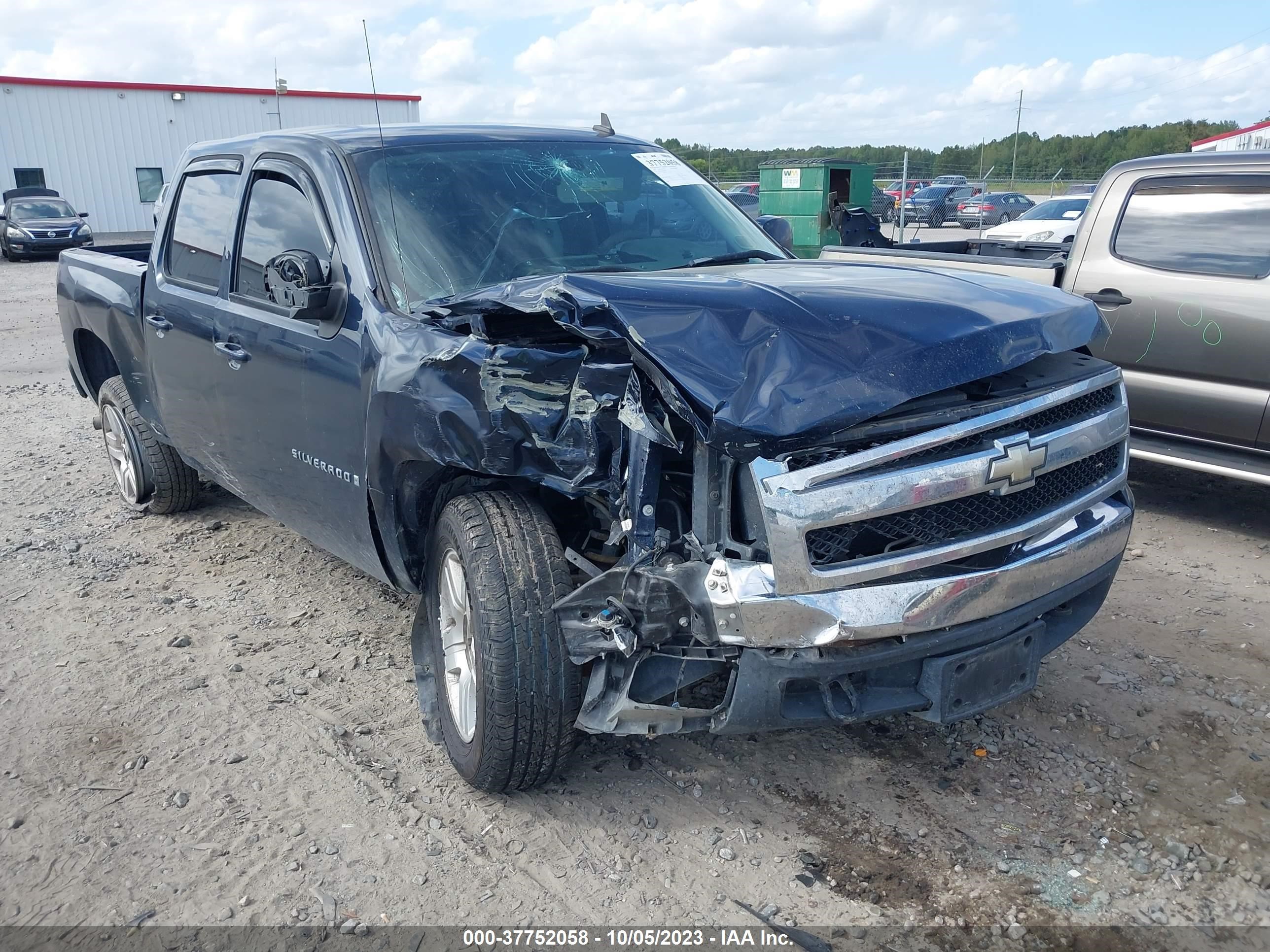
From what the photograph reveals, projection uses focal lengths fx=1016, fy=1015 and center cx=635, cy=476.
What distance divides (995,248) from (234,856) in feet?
23.4

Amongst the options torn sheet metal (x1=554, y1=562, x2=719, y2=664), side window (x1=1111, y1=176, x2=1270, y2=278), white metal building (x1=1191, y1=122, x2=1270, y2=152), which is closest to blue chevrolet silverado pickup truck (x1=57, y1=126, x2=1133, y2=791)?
torn sheet metal (x1=554, y1=562, x2=719, y2=664)

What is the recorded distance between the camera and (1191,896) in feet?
8.50

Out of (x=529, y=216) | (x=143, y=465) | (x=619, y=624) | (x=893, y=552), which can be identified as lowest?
(x=143, y=465)

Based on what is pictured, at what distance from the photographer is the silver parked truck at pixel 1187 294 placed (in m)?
4.95

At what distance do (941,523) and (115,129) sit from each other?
3676 cm

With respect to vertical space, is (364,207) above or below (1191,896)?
above

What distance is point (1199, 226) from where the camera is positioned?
5.25 m

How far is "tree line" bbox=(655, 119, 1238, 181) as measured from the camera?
119ft

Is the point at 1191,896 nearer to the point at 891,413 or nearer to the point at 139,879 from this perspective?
the point at 891,413

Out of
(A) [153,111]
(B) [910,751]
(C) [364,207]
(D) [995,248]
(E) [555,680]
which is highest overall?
(A) [153,111]

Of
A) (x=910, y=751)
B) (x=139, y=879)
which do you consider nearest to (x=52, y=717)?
(x=139, y=879)

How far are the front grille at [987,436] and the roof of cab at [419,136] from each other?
2158 millimetres

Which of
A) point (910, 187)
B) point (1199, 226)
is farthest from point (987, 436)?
point (910, 187)

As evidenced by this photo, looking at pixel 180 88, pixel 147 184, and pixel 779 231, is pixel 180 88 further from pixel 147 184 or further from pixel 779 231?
pixel 779 231
